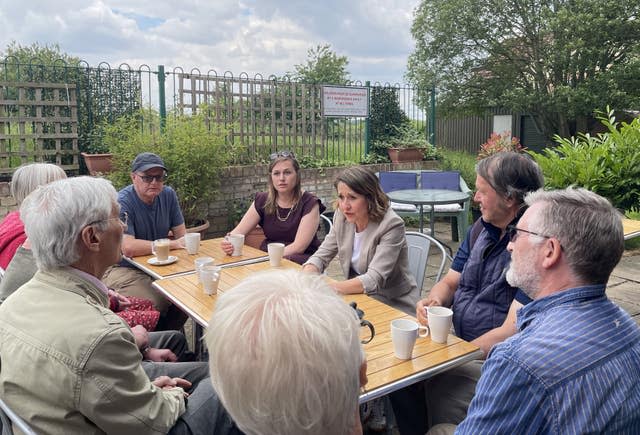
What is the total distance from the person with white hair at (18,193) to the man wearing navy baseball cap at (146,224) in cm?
45

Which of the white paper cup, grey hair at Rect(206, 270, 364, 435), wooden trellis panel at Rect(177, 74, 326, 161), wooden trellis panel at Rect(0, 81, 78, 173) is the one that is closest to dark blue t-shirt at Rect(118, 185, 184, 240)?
the white paper cup

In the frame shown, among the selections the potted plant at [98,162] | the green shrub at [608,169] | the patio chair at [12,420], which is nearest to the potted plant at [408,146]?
the green shrub at [608,169]

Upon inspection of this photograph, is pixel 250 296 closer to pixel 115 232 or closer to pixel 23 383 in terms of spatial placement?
pixel 23 383

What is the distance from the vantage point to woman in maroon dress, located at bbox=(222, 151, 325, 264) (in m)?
3.63

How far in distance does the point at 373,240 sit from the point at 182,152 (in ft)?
12.0

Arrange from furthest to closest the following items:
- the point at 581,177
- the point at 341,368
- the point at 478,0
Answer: the point at 478,0
the point at 581,177
the point at 341,368

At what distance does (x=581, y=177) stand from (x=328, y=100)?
4.31 m

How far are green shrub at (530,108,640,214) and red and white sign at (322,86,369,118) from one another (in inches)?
151

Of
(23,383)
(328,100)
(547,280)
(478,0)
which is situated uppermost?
(478,0)

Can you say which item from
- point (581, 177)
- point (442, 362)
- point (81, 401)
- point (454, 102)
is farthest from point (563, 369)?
point (454, 102)

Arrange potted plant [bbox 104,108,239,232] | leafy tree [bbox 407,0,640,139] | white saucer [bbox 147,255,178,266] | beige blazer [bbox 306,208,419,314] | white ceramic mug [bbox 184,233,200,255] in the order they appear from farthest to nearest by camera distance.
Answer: leafy tree [bbox 407,0,640,139] < potted plant [bbox 104,108,239,232] < white ceramic mug [bbox 184,233,200,255] < white saucer [bbox 147,255,178,266] < beige blazer [bbox 306,208,419,314]

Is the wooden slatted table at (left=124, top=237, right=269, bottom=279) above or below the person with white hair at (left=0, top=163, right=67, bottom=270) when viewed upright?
below

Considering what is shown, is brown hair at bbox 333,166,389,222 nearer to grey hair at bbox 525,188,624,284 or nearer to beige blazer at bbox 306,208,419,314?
beige blazer at bbox 306,208,419,314

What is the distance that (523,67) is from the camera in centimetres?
1555
